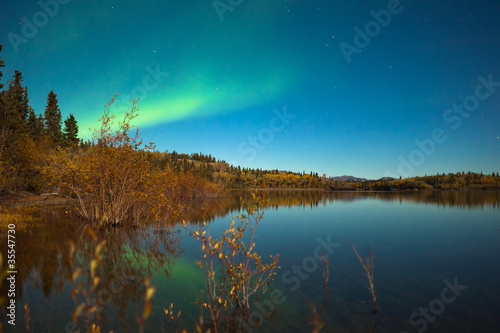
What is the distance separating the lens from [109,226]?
59.4 ft

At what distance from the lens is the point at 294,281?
428 inches

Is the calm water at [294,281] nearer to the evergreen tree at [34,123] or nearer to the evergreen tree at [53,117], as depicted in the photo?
the evergreen tree at [34,123]

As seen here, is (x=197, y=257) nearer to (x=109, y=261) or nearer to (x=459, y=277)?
(x=109, y=261)

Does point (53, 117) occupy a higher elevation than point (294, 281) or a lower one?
higher

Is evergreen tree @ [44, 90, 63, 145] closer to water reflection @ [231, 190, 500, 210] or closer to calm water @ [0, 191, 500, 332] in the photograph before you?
water reflection @ [231, 190, 500, 210]

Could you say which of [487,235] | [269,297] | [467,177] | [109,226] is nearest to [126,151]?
[109,226]

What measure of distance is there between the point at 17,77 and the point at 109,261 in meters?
52.5

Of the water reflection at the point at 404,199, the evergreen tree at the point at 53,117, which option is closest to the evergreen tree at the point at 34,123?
the evergreen tree at the point at 53,117

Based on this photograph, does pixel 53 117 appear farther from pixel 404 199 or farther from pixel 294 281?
pixel 404 199

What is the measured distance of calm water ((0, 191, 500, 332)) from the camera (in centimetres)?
768

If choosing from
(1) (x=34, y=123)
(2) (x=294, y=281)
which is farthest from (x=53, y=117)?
(2) (x=294, y=281)

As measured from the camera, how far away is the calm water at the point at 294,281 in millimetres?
7684

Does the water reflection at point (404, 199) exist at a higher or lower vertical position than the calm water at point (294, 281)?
lower

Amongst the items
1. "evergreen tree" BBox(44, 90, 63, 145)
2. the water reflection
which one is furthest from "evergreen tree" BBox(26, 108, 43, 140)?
the water reflection
